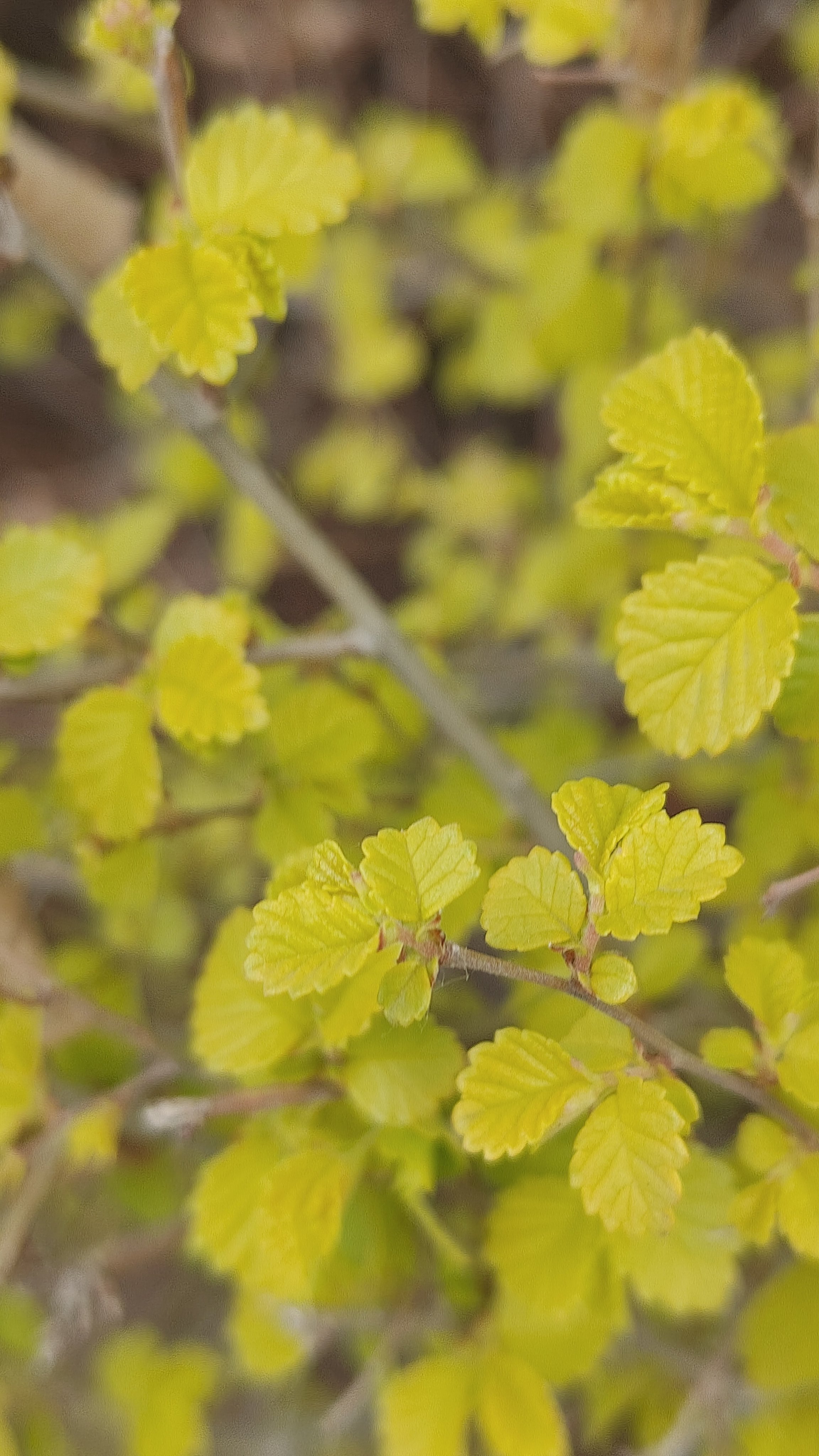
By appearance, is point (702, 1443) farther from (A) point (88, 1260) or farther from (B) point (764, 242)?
(B) point (764, 242)

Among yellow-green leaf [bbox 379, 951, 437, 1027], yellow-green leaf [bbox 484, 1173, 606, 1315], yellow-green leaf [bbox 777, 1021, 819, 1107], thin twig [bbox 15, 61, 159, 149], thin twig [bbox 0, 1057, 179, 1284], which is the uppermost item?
thin twig [bbox 15, 61, 159, 149]

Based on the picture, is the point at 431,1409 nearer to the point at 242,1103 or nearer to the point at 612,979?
the point at 242,1103

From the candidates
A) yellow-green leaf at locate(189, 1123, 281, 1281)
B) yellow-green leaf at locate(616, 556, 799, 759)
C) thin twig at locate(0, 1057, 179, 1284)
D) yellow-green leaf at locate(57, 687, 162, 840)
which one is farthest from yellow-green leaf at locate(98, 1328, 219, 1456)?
yellow-green leaf at locate(616, 556, 799, 759)

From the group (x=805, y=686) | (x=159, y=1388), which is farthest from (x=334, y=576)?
(x=159, y=1388)

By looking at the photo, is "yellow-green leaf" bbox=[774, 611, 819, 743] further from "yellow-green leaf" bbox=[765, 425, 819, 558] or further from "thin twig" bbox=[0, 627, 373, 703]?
"thin twig" bbox=[0, 627, 373, 703]

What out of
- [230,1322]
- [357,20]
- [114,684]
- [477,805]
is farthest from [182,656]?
[357,20]

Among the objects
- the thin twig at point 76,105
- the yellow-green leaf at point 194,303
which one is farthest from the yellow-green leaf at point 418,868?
the thin twig at point 76,105
